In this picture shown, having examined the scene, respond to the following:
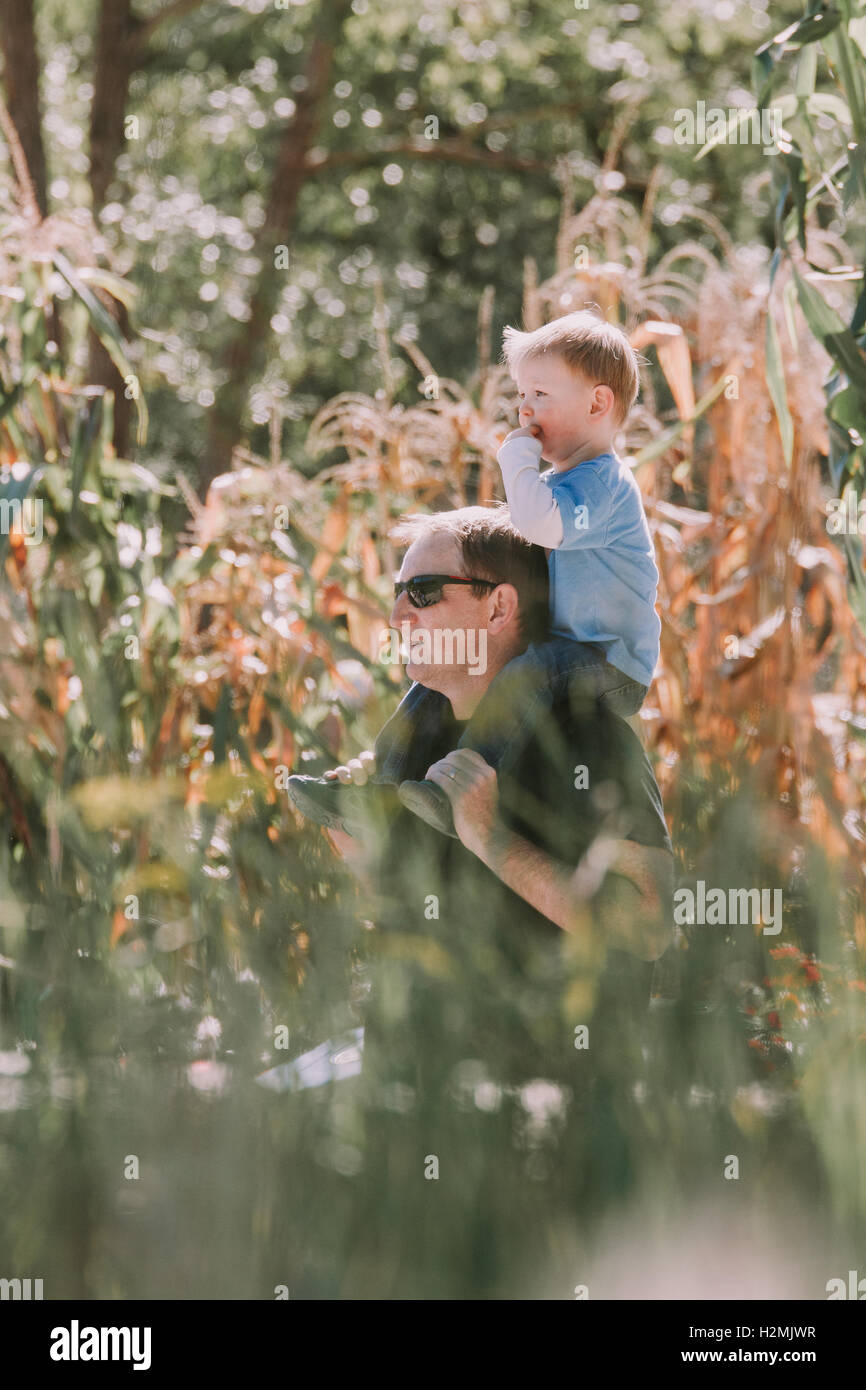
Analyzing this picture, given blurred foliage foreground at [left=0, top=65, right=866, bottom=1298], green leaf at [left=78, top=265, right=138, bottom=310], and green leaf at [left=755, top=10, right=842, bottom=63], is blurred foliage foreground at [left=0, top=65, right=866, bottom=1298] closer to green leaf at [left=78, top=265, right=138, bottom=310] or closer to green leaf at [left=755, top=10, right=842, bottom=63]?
green leaf at [left=78, top=265, right=138, bottom=310]

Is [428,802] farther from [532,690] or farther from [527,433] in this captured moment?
[527,433]

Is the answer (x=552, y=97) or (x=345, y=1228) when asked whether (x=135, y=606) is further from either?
(x=552, y=97)

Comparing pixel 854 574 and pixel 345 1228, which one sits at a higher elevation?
pixel 854 574

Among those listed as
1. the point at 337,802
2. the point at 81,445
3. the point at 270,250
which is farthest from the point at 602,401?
the point at 270,250

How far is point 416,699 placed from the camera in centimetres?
165

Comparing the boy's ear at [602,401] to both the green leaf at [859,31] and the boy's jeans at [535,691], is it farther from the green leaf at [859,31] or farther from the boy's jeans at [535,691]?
the green leaf at [859,31]

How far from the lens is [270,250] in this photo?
6.67m

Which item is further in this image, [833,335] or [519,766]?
[833,335]

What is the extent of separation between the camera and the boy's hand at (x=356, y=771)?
167 cm

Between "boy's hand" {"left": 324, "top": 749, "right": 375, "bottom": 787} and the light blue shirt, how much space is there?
1.00ft

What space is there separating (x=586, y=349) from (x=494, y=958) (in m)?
0.67
